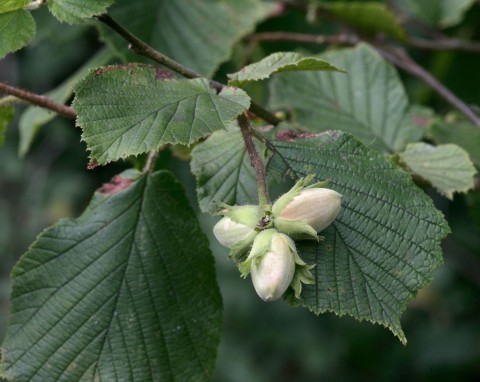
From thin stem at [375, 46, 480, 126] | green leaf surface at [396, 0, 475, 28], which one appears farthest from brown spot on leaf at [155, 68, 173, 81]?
green leaf surface at [396, 0, 475, 28]

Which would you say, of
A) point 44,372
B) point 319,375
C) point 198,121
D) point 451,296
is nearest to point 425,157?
point 198,121

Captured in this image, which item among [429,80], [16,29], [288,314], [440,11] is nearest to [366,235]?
[16,29]

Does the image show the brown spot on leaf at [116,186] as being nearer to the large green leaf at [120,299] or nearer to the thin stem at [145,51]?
the large green leaf at [120,299]

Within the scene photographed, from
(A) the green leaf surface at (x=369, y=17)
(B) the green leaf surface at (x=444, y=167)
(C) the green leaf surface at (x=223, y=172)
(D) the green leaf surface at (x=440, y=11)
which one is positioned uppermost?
(C) the green leaf surface at (x=223, y=172)

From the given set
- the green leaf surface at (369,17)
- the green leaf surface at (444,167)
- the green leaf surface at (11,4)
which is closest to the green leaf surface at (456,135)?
the green leaf surface at (444,167)

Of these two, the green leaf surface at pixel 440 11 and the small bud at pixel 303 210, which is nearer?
the small bud at pixel 303 210

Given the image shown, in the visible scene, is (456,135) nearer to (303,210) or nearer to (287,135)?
(287,135)

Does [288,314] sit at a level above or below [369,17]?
below

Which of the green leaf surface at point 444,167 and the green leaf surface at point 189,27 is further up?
the green leaf surface at point 189,27
